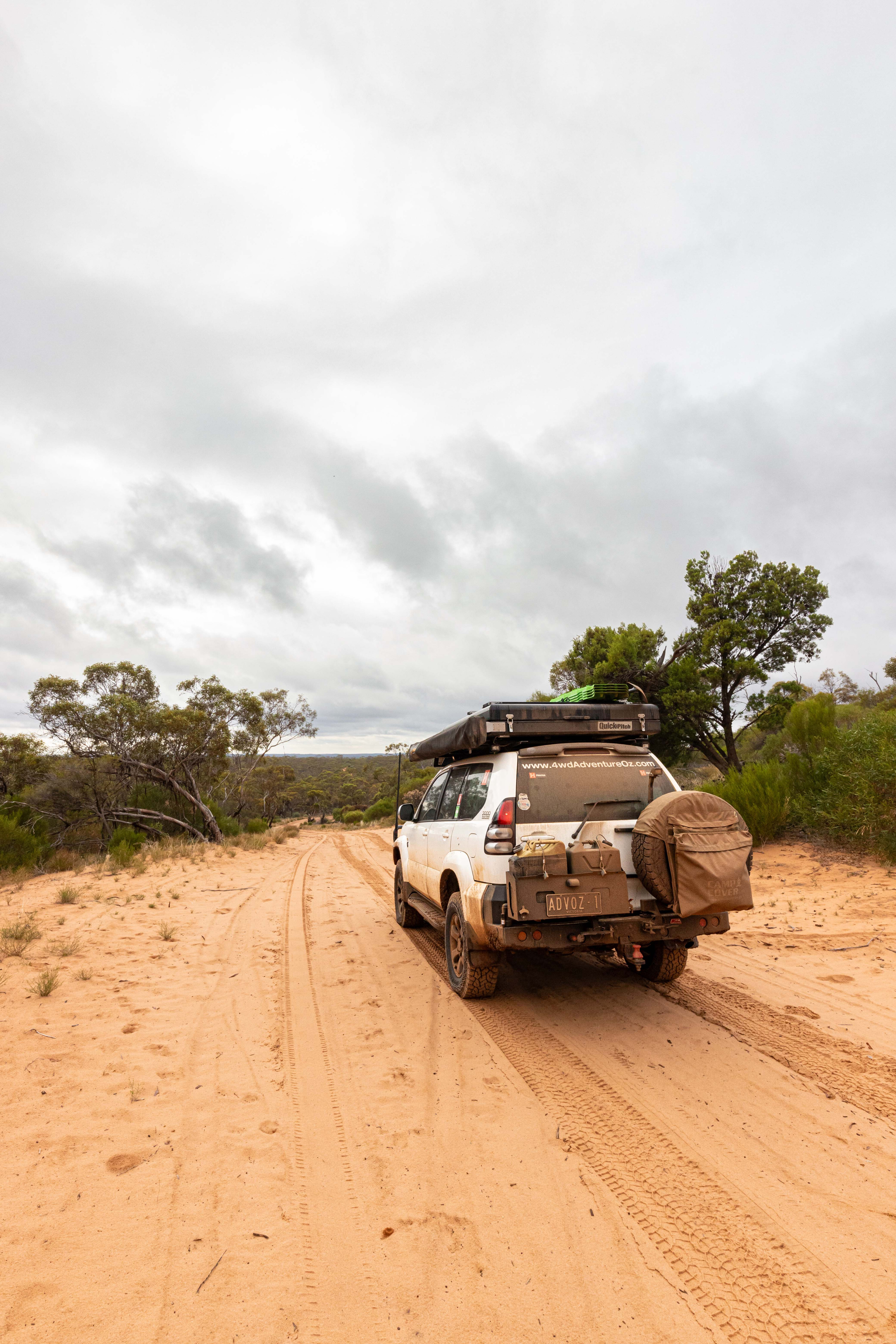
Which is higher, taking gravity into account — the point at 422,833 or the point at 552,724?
the point at 552,724

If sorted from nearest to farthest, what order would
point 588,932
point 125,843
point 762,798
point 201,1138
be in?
point 201,1138 < point 588,932 < point 762,798 < point 125,843

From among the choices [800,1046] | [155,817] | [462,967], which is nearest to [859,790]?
[800,1046]

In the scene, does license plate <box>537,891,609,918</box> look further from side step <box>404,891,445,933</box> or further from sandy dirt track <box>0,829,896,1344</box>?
side step <box>404,891,445,933</box>

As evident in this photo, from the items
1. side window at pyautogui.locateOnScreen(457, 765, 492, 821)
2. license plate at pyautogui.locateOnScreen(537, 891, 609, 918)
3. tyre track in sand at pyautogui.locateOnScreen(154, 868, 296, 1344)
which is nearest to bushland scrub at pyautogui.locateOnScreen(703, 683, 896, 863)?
side window at pyautogui.locateOnScreen(457, 765, 492, 821)

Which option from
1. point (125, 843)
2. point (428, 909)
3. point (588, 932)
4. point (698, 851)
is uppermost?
point (698, 851)

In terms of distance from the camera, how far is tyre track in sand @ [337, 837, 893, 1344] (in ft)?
7.25

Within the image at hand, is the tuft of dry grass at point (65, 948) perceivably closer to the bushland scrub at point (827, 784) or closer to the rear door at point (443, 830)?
the rear door at point (443, 830)

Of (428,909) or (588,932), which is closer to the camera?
(588,932)

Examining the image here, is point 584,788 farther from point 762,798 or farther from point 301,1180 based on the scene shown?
point 762,798

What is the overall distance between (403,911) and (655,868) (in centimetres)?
458

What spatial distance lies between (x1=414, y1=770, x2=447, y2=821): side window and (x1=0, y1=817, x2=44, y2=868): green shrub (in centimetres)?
1137

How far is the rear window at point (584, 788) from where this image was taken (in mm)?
4715

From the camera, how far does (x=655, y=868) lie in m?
4.32

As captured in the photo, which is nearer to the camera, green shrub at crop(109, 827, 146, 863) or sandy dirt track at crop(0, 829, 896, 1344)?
sandy dirt track at crop(0, 829, 896, 1344)
